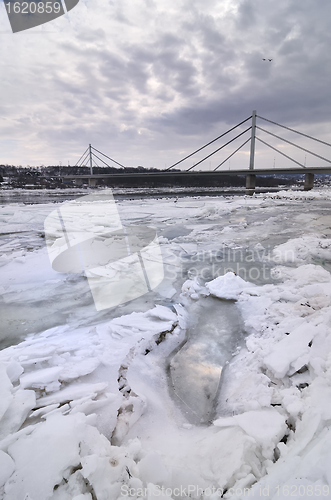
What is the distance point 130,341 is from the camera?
89.8 inches

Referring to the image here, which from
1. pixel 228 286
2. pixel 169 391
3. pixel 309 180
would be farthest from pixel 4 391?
pixel 309 180

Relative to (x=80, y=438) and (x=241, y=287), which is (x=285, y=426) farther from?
(x=241, y=287)

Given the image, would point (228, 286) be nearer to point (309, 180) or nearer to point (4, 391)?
point (4, 391)

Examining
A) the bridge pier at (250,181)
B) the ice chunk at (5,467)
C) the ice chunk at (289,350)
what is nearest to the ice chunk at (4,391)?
the ice chunk at (5,467)

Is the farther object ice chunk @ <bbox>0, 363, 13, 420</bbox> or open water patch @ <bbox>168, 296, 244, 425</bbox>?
open water patch @ <bbox>168, 296, 244, 425</bbox>

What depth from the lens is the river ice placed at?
1.12 m

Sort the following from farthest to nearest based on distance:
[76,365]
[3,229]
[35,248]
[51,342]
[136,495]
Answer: [3,229] < [35,248] < [51,342] < [76,365] < [136,495]

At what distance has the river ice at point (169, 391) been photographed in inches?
44.3

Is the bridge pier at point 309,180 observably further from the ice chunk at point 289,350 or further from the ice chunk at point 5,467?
the ice chunk at point 5,467

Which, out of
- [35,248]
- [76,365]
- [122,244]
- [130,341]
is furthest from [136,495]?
[35,248]

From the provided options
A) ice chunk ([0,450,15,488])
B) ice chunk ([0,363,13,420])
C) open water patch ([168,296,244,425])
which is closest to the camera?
ice chunk ([0,450,15,488])

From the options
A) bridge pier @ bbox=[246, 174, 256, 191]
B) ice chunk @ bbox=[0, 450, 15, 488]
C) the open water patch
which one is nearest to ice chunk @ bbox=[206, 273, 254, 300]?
the open water patch

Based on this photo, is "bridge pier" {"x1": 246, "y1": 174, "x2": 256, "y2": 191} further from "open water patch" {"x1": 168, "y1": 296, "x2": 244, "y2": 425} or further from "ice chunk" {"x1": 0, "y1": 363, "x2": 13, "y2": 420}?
"ice chunk" {"x1": 0, "y1": 363, "x2": 13, "y2": 420}

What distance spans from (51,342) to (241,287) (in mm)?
2433
